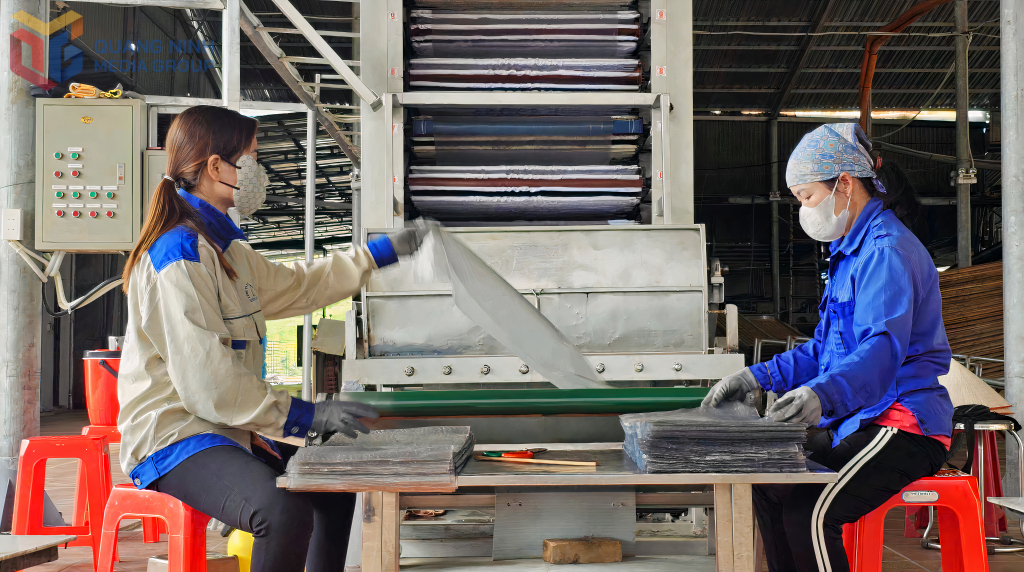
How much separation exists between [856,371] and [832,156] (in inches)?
24.4

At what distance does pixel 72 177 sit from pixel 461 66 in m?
2.44

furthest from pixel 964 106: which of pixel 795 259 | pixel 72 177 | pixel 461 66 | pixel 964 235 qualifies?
pixel 72 177

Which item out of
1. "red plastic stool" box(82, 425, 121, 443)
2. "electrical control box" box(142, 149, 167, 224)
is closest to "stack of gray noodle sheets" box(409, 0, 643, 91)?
"electrical control box" box(142, 149, 167, 224)

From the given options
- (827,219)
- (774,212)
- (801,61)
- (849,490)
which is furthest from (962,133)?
(849,490)

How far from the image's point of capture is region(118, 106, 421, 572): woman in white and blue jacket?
5.54 ft

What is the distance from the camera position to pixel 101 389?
371 cm

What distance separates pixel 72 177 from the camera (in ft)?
13.4

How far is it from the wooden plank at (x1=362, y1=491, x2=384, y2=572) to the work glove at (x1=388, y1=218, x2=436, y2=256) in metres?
0.83

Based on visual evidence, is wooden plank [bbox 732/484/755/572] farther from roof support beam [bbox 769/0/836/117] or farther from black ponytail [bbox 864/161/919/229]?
roof support beam [bbox 769/0/836/117]

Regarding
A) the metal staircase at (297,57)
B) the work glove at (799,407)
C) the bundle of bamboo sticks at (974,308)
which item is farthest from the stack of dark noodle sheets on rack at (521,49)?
the bundle of bamboo sticks at (974,308)

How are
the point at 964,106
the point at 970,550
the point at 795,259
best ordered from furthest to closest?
1. the point at 795,259
2. the point at 964,106
3. the point at 970,550

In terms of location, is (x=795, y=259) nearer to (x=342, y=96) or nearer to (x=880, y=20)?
(x=880, y=20)

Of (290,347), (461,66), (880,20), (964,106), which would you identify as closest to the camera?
(461,66)

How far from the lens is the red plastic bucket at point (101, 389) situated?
3659 mm
